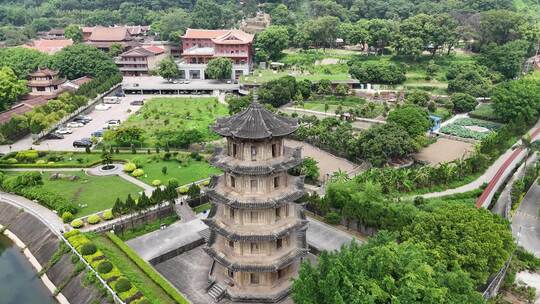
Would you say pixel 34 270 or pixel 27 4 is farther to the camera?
pixel 27 4

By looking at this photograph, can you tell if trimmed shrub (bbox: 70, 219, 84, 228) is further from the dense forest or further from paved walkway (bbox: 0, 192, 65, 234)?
the dense forest

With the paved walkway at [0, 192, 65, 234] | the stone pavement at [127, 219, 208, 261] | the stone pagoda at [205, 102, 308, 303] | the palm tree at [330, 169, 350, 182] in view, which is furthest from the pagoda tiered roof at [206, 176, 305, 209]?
the paved walkway at [0, 192, 65, 234]

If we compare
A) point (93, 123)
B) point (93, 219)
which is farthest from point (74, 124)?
point (93, 219)

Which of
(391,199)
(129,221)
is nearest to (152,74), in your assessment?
(129,221)

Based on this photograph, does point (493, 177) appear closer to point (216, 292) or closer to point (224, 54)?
point (216, 292)

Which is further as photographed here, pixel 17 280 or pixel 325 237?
pixel 325 237

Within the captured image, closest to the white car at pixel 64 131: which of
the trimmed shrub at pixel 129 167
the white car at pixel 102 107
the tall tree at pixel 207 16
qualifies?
the white car at pixel 102 107

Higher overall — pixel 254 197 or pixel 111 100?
pixel 254 197

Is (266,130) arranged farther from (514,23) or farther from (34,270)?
(514,23)
